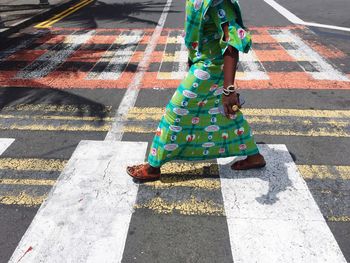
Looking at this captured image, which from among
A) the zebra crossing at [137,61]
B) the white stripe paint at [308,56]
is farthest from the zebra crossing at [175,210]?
the white stripe paint at [308,56]

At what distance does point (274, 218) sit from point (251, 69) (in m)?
4.15

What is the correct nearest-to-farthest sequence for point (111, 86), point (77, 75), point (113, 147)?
point (113, 147)
point (111, 86)
point (77, 75)

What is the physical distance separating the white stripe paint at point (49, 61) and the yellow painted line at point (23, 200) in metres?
3.54

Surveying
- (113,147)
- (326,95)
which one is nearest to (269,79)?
(326,95)

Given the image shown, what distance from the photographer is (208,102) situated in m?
3.36

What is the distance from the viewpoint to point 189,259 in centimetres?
287

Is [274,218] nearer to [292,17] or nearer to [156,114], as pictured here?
[156,114]

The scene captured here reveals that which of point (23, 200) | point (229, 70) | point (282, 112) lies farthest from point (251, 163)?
point (23, 200)

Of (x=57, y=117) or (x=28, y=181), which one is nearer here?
(x=28, y=181)

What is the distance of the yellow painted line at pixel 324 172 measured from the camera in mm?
3850

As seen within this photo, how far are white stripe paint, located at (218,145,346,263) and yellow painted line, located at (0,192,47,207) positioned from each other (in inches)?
68.8

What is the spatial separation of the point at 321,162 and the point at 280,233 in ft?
4.49

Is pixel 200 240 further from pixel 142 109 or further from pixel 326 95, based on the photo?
pixel 326 95

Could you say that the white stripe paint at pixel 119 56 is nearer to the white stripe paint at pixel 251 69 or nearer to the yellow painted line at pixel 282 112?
the yellow painted line at pixel 282 112
